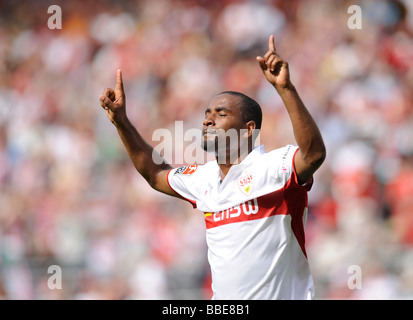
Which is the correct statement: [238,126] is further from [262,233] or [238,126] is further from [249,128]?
[262,233]

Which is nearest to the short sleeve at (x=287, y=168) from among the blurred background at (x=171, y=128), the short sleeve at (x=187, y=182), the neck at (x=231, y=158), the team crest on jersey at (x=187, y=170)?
the neck at (x=231, y=158)

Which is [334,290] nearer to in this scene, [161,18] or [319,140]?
[319,140]

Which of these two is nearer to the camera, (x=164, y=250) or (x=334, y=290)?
(x=334, y=290)

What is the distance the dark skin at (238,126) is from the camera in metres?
3.29

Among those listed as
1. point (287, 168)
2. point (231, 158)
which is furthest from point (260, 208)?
point (231, 158)

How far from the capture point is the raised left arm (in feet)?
10.8

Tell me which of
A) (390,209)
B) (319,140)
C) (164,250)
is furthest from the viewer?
(164,250)

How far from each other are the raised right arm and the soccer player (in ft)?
1.53

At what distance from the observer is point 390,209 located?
24.0 ft

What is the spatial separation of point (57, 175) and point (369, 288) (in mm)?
5281

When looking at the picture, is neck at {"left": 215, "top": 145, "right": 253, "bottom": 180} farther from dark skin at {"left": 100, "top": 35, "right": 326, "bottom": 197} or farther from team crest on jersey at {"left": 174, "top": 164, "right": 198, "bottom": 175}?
team crest on jersey at {"left": 174, "top": 164, "right": 198, "bottom": 175}
